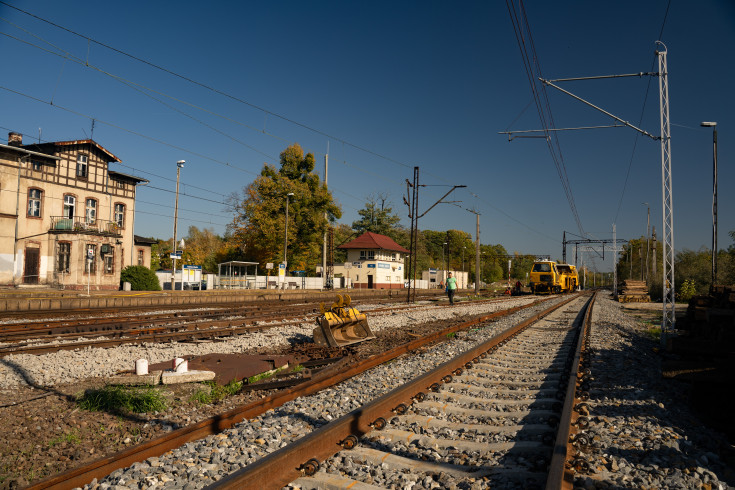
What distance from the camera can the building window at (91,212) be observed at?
122 ft

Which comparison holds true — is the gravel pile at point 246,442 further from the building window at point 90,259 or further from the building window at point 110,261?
the building window at point 110,261

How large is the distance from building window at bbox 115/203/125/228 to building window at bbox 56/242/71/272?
5227 mm

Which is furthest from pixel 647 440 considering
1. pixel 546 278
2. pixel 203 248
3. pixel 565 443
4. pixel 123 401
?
pixel 203 248

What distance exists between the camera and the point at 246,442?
3.92 m

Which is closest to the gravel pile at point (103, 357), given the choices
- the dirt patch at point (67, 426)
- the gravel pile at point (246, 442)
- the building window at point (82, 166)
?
the dirt patch at point (67, 426)

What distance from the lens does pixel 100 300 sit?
20.7m

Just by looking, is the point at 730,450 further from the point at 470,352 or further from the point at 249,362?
Result: the point at 249,362

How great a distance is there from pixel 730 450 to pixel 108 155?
42.9 meters

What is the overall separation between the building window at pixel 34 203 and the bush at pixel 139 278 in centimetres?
690

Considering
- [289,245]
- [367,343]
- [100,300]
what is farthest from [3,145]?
[367,343]

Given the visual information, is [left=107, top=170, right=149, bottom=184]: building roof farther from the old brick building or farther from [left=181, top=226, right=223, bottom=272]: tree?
[left=181, top=226, right=223, bottom=272]: tree

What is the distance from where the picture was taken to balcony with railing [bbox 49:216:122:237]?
34.4 m

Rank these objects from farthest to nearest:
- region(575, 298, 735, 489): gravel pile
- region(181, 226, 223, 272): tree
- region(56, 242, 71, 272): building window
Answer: region(181, 226, 223, 272): tree
region(56, 242, 71, 272): building window
region(575, 298, 735, 489): gravel pile

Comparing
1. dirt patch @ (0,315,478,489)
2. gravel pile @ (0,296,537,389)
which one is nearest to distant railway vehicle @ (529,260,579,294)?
gravel pile @ (0,296,537,389)
